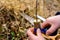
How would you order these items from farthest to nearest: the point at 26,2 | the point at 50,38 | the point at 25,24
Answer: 1. the point at 26,2
2. the point at 25,24
3. the point at 50,38

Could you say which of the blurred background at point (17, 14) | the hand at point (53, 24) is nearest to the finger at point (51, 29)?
the hand at point (53, 24)

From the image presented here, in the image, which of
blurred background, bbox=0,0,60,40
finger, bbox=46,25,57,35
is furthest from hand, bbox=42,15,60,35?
blurred background, bbox=0,0,60,40

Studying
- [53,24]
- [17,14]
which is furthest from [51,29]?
[17,14]

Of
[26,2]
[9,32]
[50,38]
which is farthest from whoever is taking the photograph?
[26,2]

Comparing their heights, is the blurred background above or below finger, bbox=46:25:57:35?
below

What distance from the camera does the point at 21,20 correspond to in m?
2.22

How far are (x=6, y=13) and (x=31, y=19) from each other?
0.31 meters

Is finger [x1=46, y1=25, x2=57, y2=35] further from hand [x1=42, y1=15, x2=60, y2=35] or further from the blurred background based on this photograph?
the blurred background

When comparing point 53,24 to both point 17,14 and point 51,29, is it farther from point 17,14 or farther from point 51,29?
point 17,14

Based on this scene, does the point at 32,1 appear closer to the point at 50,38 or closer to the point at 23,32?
the point at 23,32

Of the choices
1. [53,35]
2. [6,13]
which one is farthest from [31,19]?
[53,35]

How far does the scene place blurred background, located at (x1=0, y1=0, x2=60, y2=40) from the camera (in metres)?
2.05

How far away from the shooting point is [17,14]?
7.40 ft

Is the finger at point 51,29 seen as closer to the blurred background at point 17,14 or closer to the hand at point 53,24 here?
the hand at point 53,24
